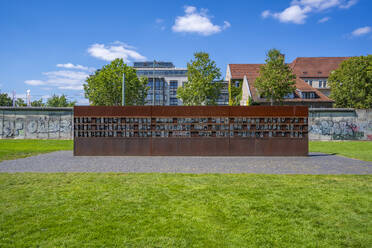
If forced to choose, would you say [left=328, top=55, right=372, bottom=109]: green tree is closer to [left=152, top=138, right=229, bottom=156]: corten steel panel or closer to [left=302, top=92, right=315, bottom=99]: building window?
[left=302, top=92, right=315, bottom=99]: building window

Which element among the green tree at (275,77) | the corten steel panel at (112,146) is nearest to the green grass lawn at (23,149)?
the corten steel panel at (112,146)

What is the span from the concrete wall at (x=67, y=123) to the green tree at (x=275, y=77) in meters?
13.5

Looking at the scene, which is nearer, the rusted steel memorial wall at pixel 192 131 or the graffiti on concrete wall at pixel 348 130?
the rusted steel memorial wall at pixel 192 131

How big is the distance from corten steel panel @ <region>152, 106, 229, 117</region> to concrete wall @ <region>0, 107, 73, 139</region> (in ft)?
57.8

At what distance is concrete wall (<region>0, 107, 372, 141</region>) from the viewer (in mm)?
27719

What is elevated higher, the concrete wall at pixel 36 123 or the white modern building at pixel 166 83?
the white modern building at pixel 166 83

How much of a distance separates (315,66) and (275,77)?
35492mm

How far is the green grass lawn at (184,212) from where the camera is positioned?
146 inches

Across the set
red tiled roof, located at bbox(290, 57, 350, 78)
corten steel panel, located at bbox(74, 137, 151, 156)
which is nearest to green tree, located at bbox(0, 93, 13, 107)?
corten steel panel, located at bbox(74, 137, 151, 156)

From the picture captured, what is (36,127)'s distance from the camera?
2833 cm

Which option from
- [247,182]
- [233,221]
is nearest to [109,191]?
[233,221]

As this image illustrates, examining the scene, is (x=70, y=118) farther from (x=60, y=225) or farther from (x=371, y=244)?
(x=371, y=244)

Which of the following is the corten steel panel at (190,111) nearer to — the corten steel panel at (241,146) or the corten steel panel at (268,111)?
the corten steel panel at (268,111)

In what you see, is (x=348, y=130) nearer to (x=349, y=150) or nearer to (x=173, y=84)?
(x=349, y=150)
